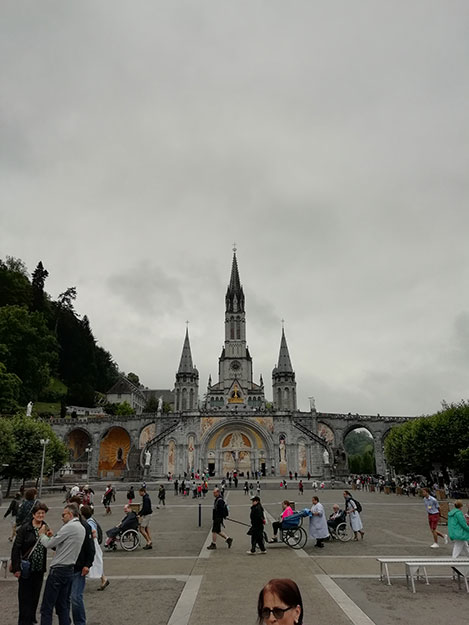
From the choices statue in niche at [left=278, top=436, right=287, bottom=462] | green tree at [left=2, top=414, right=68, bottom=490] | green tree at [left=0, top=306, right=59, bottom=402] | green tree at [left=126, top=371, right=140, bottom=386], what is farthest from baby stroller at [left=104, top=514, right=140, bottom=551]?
green tree at [left=126, top=371, right=140, bottom=386]

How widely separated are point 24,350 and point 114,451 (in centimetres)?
1709

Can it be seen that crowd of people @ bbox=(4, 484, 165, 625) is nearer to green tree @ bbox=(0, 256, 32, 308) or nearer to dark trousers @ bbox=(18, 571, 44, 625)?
dark trousers @ bbox=(18, 571, 44, 625)

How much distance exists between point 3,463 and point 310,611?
2789 centimetres

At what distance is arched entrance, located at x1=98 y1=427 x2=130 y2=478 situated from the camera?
187 feet

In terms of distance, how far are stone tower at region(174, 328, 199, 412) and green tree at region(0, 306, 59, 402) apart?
838 inches

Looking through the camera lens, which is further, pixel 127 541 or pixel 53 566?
pixel 127 541

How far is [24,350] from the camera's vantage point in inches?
2165

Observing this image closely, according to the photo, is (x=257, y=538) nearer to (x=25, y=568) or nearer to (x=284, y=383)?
(x=25, y=568)

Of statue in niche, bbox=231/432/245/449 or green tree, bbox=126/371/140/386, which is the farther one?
green tree, bbox=126/371/140/386

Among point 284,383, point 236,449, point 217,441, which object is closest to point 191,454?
point 217,441

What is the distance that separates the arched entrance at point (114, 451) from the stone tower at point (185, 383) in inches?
569

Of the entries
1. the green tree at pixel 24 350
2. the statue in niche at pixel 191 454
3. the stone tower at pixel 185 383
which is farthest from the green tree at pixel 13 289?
the statue in niche at pixel 191 454

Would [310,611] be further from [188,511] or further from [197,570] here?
[188,511]

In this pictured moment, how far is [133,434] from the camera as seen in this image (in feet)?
186
